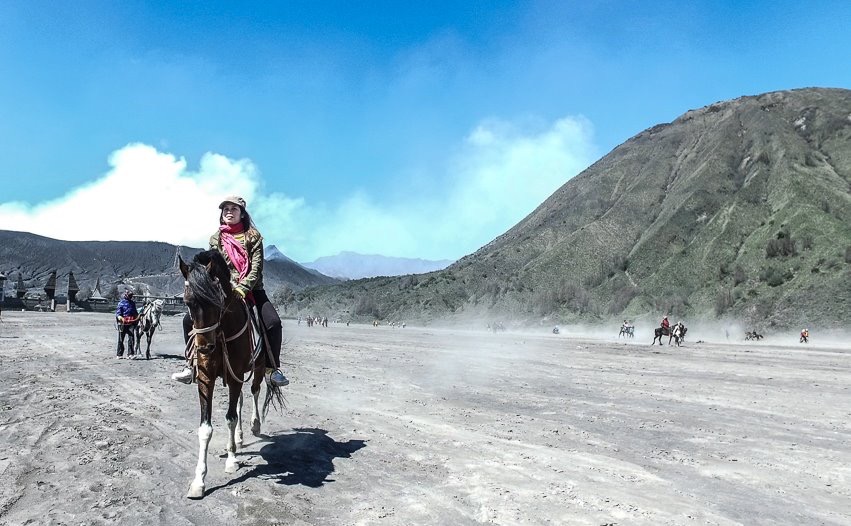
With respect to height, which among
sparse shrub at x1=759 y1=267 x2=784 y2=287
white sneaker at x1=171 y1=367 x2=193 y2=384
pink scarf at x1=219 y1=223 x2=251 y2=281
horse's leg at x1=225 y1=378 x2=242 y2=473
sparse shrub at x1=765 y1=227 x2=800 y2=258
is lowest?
horse's leg at x1=225 y1=378 x2=242 y2=473

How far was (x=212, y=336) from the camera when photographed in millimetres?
6320

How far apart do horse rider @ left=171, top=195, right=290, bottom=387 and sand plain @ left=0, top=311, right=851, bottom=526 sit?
1.60 m

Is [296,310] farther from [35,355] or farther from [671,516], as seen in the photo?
[671,516]

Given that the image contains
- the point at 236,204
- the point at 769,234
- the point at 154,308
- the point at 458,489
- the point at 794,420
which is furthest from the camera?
the point at 769,234

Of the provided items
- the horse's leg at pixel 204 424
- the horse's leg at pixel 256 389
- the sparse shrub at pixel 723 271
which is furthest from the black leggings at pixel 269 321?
the sparse shrub at pixel 723 271

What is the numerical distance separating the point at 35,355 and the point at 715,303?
66616mm

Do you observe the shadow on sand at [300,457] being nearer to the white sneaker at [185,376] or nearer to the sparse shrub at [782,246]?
the white sneaker at [185,376]

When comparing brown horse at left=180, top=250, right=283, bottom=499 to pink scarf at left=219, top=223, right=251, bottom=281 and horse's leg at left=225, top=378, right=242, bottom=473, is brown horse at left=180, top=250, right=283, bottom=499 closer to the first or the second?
horse's leg at left=225, top=378, right=242, bottom=473

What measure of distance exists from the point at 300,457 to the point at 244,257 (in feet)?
9.74

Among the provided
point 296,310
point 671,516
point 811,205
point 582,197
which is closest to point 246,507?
point 671,516

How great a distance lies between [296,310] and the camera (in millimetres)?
130125

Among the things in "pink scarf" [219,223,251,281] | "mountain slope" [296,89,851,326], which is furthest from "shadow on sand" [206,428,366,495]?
"mountain slope" [296,89,851,326]

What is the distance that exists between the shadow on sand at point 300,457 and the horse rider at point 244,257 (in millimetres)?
1034

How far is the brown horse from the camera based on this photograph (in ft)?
20.2
